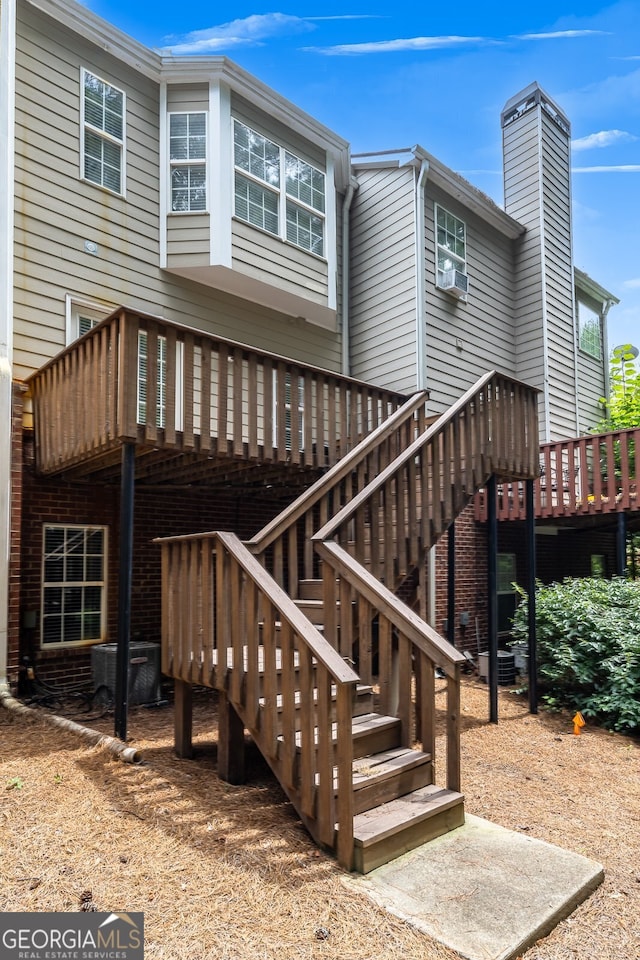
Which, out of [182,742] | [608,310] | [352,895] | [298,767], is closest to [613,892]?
[352,895]

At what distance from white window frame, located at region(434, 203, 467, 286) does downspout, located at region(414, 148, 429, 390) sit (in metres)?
0.49

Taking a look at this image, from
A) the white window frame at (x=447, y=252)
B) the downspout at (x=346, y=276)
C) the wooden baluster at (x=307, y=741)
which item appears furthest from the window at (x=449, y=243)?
the wooden baluster at (x=307, y=741)

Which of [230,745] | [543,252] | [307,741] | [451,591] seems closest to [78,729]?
[230,745]

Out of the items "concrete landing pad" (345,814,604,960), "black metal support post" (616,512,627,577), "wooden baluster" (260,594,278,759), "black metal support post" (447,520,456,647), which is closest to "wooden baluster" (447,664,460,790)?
"concrete landing pad" (345,814,604,960)

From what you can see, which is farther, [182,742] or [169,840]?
[182,742]

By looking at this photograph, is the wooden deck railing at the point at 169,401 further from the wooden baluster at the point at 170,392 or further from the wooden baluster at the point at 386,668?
the wooden baluster at the point at 386,668

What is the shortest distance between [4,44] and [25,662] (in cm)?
652

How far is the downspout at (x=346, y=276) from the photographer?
10.8 m

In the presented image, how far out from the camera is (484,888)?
2.94 meters

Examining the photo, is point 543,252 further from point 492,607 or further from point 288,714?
point 288,714

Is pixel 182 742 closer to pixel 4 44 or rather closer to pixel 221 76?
pixel 4 44

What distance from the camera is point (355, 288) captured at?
10992mm

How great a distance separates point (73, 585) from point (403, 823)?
496cm

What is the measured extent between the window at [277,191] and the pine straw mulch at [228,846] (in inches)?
274
